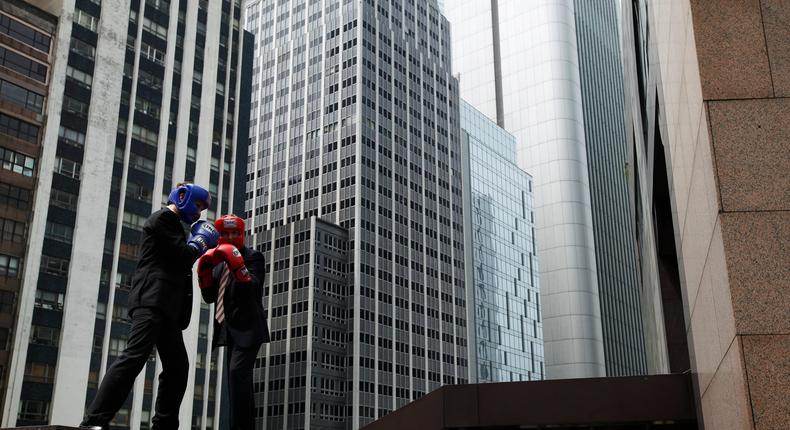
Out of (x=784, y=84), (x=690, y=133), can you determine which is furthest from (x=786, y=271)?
(x=690, y=133)

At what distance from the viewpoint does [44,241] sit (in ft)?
232

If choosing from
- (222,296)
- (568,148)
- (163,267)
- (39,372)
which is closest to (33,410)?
(39,372)

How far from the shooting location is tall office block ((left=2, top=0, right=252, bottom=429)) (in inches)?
2717

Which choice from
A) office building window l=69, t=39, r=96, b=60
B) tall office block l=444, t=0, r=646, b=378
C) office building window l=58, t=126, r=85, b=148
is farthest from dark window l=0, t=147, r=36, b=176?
tall office block l=444, t=0, r=646, b=378

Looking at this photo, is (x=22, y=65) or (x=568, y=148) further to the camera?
(x=568, y=148)

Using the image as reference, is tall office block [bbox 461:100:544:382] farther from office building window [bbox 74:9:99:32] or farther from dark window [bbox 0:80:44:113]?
dark window [bbox 0:80:44:113]

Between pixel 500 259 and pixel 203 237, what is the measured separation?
440 feet

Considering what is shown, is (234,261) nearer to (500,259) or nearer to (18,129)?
(18,129)

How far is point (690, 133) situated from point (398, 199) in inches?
4694

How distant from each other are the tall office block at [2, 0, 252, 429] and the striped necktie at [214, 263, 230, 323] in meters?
61.3

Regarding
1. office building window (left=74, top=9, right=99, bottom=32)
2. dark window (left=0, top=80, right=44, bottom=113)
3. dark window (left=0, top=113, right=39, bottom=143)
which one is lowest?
dark window (left=0, top=113, right=39, bottom=143)

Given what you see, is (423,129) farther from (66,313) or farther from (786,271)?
(786,271)

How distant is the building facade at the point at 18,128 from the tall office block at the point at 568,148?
9742 centimetres

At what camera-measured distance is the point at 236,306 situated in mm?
9688
